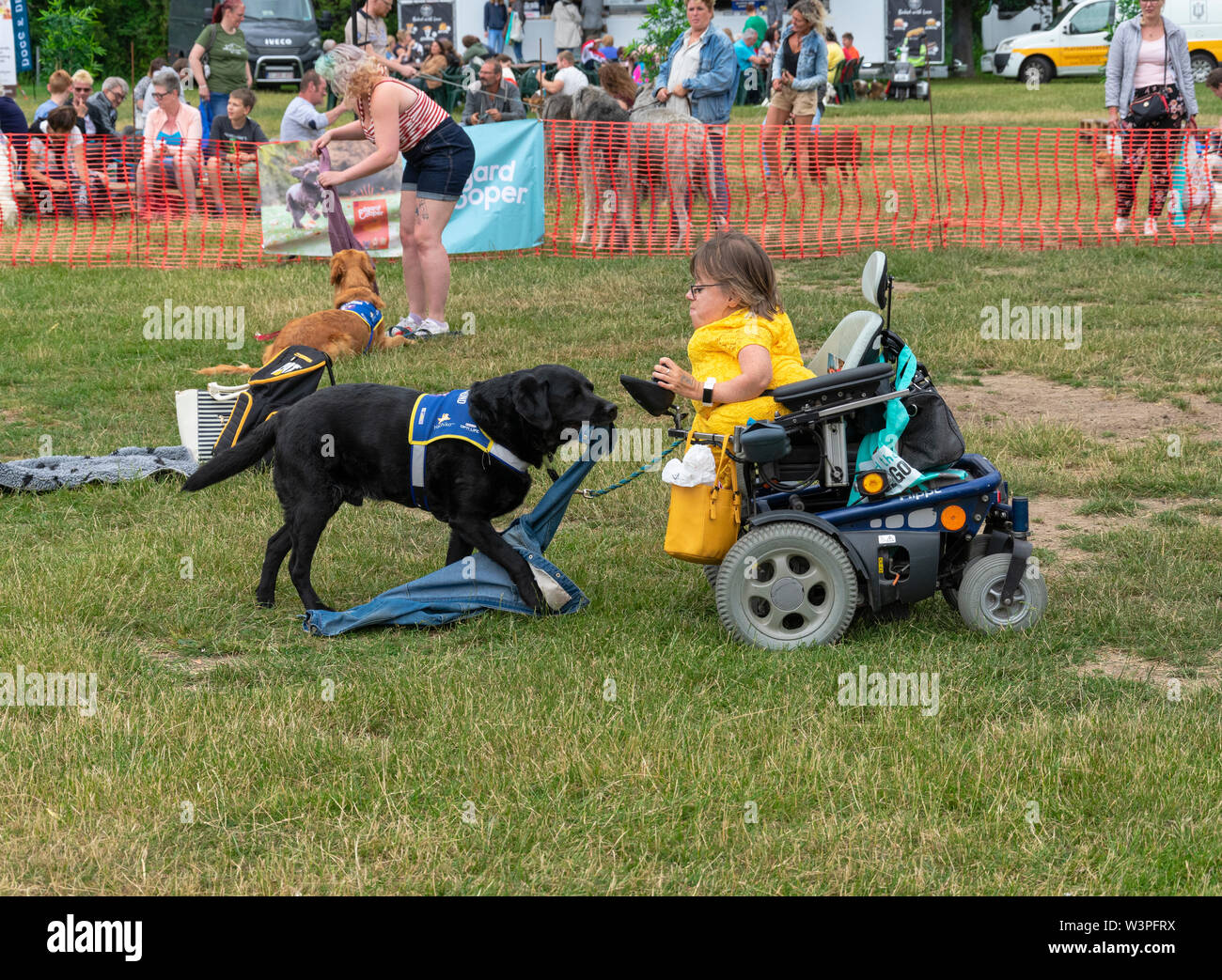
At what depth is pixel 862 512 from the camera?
4.41 m

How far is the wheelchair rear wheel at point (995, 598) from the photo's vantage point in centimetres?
448

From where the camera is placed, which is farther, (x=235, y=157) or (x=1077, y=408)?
(x=235, y=157)

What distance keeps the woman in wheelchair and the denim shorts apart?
4626 mm

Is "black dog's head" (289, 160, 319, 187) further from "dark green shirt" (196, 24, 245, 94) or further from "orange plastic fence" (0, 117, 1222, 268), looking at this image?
"dark green shirt" (196, 24, 245, 94)

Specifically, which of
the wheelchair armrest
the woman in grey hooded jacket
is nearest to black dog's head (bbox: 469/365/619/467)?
the wheelchair armrest

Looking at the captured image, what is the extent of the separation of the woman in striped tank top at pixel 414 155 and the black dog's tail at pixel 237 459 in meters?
3.93

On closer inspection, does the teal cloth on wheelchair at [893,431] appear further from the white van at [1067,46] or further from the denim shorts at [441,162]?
the white van at [1067,46]

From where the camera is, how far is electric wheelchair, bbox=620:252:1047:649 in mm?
4336

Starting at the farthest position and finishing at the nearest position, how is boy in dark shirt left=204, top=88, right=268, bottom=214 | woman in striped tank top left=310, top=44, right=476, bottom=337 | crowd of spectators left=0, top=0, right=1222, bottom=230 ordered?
1. boy in dark shirt left=204, top=88, right=268, bottom=214
2. crowd of spectators left=0, top=0, right=1222, bottom=230
3. woman in striped tank top left=310, top=44, right=476, bottom=337

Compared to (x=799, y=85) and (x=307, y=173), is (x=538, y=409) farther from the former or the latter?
(x=799, y=85)

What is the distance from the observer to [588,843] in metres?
3.26

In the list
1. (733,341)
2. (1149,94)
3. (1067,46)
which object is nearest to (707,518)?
(733,341)

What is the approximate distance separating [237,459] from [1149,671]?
329cm

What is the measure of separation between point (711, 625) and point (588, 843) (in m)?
1.57
